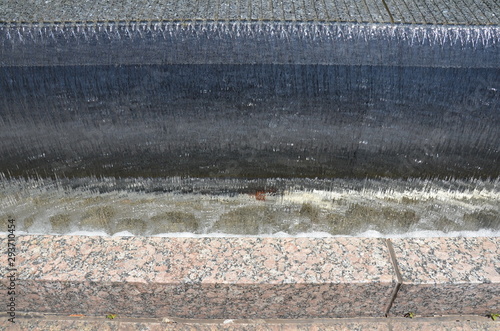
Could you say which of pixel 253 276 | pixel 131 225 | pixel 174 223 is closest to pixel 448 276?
pixel 253 276

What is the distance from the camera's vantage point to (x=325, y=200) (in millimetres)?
3279

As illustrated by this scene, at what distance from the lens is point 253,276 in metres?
2.22

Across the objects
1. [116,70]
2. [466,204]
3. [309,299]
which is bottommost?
[466,204]

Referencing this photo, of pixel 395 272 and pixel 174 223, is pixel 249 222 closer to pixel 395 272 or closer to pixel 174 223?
pixel 174 223

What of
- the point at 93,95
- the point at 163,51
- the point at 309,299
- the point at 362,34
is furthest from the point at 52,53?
the point at 309,299

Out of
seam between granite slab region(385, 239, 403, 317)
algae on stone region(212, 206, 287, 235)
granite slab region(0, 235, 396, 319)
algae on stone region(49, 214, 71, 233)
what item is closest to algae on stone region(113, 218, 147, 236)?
algae on stone region(49, 214, 71, 233)

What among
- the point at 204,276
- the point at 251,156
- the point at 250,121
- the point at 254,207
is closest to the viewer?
the point at 204,276

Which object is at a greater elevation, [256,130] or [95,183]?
[256,130]

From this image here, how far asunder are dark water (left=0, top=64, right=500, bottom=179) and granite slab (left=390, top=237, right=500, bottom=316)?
0.80 m

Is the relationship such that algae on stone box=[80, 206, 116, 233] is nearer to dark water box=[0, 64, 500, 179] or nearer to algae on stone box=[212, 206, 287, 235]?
dark water box=[0, 64, 500, 179]

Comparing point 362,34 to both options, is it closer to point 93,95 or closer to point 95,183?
point 93,95

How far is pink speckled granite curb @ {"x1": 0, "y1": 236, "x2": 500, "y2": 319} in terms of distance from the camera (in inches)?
87.1

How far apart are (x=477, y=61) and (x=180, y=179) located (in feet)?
6.89

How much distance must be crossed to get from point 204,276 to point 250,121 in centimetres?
111
